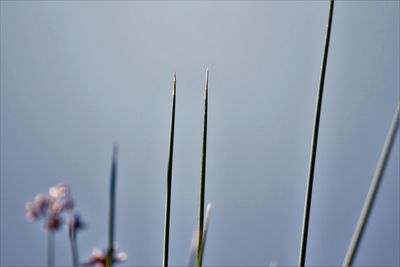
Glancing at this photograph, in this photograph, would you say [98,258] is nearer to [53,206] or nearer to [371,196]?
[53,206]

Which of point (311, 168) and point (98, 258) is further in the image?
point (98, 258)

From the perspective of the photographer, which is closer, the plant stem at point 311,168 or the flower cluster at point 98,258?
the plant stem at point 311,168

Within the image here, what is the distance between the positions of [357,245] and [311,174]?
289 mm

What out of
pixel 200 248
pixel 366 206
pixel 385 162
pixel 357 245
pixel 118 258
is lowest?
pixel 118 258

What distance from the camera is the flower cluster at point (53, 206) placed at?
1.97 metres

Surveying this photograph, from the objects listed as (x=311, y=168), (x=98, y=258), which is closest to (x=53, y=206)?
(x=98, y=258)

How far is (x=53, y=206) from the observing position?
2.00m

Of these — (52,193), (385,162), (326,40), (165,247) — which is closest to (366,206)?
(385,162)

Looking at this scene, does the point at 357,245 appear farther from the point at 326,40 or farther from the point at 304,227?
the point at 326,40

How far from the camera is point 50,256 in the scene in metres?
1.93

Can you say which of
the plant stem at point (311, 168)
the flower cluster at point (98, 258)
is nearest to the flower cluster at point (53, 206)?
the flower cluster at point (98, 258)

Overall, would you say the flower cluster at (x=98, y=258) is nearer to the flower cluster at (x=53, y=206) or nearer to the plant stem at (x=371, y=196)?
the flower cluster at (x=53, y=206)

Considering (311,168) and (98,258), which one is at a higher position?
(311,168)

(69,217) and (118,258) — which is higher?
(69,217)
